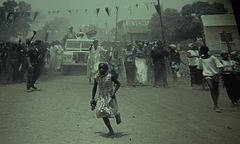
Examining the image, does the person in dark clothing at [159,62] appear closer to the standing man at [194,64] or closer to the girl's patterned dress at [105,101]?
the standing man at [194,64]

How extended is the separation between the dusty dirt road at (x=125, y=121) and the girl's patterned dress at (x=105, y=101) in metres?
0.39

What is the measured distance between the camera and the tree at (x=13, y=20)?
6.18 metres

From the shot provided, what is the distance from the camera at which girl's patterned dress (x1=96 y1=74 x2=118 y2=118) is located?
338 centimetres

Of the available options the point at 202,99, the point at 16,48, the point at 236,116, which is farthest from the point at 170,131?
the point at 16,48

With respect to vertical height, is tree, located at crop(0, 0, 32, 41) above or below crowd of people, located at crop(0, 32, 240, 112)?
above

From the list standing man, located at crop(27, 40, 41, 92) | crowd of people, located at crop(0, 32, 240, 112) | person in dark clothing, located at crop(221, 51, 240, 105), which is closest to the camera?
person in dark clothing, located at crop(221, 51, 240, 105)

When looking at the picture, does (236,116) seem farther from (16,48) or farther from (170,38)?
(170,38)

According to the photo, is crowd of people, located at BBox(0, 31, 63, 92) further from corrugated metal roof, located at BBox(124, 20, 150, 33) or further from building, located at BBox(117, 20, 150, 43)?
corrugated metal roof, located at BBox(124, 20, 150, 33)

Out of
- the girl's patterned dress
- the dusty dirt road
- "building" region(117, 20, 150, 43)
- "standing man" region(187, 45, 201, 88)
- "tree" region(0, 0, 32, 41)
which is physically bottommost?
the dusty dirt road

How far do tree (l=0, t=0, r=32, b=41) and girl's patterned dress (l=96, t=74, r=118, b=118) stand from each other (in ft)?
13.6

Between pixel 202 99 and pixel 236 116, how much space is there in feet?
5.14

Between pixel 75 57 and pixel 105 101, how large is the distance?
8.50 meters

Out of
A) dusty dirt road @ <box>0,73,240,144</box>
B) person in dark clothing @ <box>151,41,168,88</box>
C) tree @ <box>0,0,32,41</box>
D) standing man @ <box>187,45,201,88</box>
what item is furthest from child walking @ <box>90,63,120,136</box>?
person in dark clothing @ <box>151,41,168,88</box>

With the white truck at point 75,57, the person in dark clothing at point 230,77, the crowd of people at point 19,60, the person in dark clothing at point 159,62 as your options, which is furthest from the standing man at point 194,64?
the white truck at point 75,57
